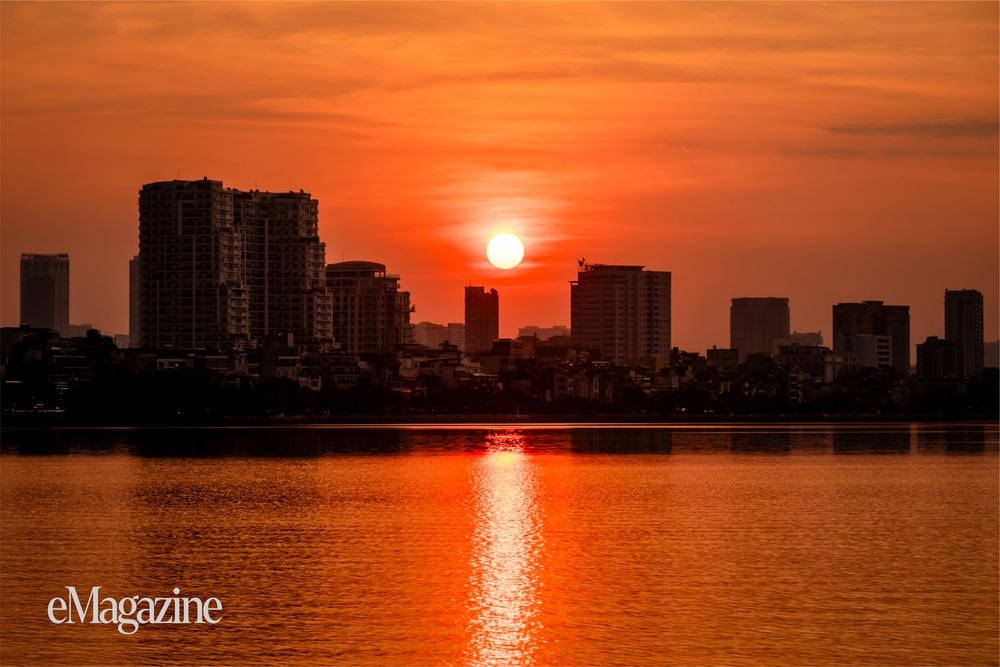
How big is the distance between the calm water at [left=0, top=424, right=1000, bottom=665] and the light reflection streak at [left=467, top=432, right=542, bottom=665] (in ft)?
0.41

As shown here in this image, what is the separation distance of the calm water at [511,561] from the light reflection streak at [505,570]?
0.13 meters

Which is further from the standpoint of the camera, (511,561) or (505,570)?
(511,561)

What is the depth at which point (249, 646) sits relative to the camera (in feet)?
112

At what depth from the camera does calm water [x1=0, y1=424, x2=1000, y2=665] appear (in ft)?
113

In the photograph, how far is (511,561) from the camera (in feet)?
157

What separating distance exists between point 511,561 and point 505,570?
6.80 feet

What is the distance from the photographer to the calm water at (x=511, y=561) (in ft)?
113

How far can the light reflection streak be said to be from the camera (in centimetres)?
3450

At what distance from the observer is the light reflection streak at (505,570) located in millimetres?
34500

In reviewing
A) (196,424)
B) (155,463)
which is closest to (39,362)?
(196,424)

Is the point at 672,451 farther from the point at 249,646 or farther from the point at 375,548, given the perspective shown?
the point at 249,646

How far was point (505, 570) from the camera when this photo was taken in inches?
1799

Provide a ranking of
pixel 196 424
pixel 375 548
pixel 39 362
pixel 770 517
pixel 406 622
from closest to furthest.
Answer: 1. pixel 406 622
2. pixel 375 548
3. pixel 770 517
4. pixel 196 424
5. pixel 39 362

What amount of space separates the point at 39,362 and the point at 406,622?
502 ft
